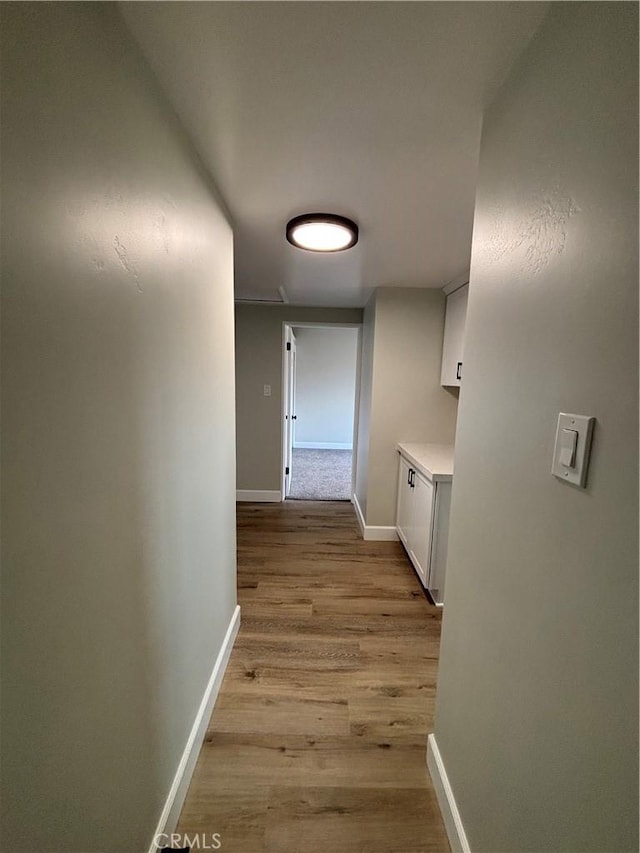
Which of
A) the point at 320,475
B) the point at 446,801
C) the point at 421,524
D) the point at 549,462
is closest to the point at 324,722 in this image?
the point at 446,801

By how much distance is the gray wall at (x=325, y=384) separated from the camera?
6324mm

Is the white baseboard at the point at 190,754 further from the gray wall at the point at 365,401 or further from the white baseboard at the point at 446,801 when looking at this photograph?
the gray wall at the point at 365,401

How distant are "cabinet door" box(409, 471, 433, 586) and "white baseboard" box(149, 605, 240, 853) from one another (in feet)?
4.42

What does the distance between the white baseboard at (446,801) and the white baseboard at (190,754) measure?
865mm

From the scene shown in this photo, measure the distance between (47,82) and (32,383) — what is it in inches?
18.5

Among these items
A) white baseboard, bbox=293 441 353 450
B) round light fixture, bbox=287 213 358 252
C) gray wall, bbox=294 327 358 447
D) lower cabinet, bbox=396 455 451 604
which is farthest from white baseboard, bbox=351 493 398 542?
white baseboard, bbox=293 441 353 450

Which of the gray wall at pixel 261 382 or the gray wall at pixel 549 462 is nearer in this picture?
the gray wall at pixel 549 462

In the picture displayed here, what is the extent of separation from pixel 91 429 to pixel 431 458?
224 centimetres

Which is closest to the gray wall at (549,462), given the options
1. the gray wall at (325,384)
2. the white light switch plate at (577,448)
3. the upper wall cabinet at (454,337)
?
the white light switch plate at (577,448)

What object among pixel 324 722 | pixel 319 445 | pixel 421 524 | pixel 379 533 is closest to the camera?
pixel 324 722

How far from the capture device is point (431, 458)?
2.45 meters

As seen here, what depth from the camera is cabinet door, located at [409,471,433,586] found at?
7.16 feet

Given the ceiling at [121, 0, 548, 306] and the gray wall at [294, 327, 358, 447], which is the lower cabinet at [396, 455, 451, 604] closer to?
the ceiling at [121, 0, 548, 306]

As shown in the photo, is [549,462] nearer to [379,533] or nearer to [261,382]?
[379,533]
